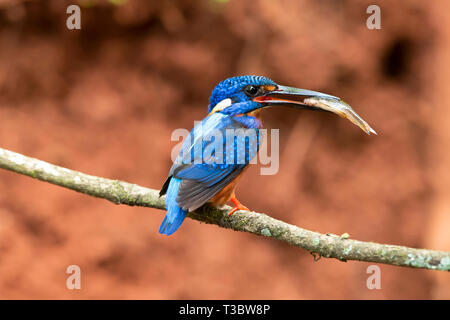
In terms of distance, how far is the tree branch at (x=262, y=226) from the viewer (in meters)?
2.28

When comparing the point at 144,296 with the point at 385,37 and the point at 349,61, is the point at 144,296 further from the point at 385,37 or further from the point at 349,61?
the point at 385,37

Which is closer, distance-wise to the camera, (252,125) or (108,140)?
(252,125)

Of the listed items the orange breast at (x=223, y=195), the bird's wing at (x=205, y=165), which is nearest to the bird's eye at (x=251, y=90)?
the bird's wing at (x=205, y=165)

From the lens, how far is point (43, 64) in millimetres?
5840

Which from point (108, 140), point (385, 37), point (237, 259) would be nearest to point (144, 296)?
point (237, 259)

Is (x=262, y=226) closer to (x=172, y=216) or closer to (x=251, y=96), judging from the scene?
(x=172, y=216)

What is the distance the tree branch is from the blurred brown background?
120 inches

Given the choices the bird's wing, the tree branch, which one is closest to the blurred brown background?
the tree branch

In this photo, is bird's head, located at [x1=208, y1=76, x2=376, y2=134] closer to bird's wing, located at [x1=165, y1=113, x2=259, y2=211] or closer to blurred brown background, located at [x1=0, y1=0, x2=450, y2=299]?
bird's wing, located at [x1=165, y1=113, x2=259, y2=211]

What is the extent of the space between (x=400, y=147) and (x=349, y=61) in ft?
4.52

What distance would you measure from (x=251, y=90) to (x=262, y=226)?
33.1 inches

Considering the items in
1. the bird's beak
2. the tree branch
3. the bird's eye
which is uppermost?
the bird's eye

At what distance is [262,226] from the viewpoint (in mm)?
2670

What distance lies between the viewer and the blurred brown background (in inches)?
230
